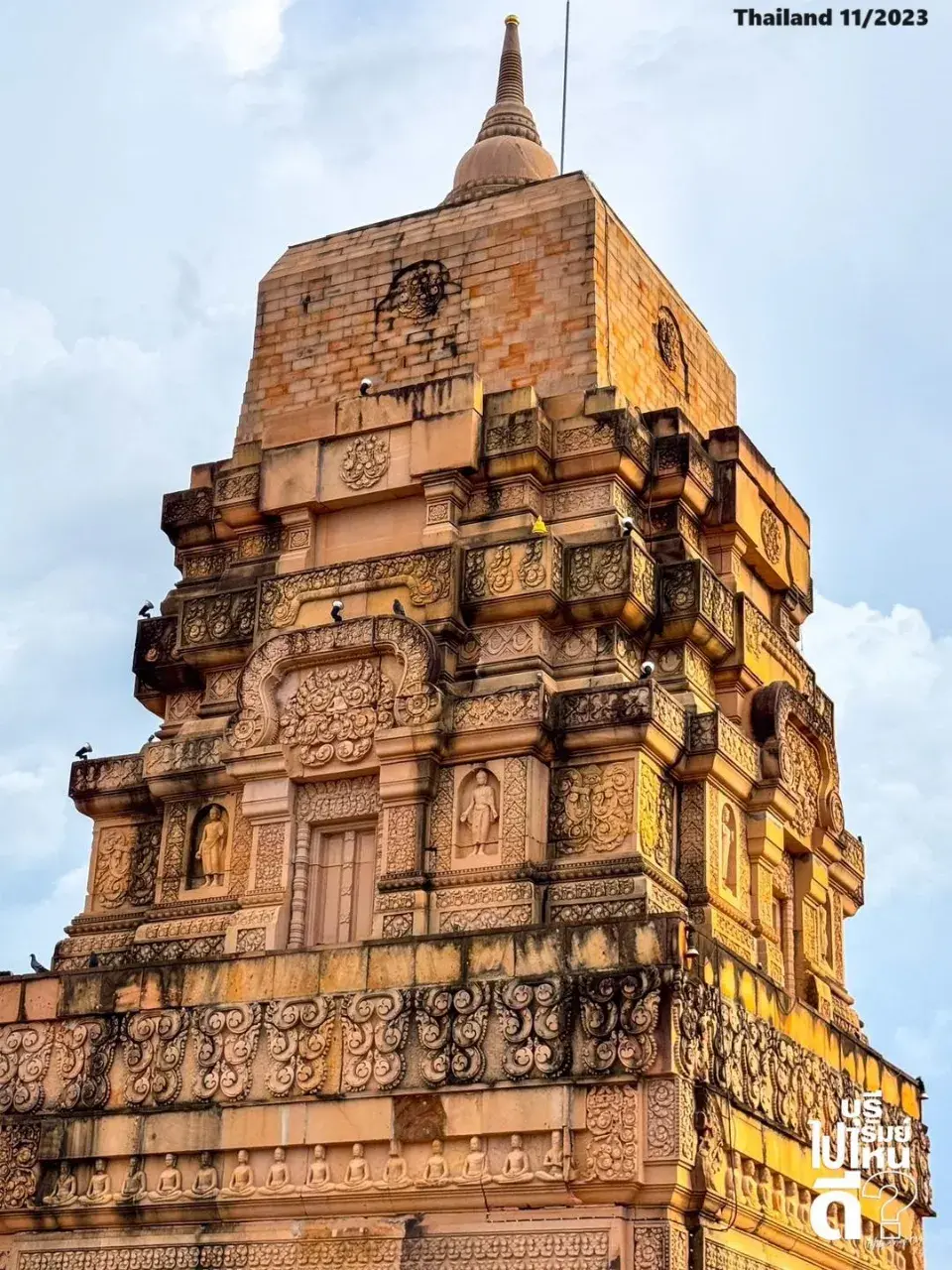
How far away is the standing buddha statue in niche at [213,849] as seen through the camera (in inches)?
736

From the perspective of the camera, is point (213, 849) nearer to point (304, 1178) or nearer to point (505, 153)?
point (304, 1178)

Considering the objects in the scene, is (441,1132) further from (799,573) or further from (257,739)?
(799,573)

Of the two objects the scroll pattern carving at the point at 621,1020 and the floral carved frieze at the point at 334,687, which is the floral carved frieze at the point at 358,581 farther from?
the scroll pattern carving at the point at 621,1020

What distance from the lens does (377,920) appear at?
57.0 ft

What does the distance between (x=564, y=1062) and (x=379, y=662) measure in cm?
484

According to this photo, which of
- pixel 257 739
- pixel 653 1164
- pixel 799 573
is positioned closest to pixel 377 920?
pixel 257 739

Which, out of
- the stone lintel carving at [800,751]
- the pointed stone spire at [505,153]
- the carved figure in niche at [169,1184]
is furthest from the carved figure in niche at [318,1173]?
the pointed stone spire at [505,153]

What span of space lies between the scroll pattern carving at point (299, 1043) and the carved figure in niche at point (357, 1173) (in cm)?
66

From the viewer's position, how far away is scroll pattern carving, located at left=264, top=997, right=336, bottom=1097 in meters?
16.2

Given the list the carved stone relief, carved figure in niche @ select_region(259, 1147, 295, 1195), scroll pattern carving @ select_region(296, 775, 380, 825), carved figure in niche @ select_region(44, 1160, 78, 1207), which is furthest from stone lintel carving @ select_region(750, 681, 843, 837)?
carved figure in niche @ select_region(44, 1160, 78, 1207)

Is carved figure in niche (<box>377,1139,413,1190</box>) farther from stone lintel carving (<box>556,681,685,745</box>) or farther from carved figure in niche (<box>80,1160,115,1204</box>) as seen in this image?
stone lintel carving (<box>556,681,685,745</box>)

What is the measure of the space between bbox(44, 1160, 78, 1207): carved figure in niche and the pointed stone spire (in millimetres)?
11742

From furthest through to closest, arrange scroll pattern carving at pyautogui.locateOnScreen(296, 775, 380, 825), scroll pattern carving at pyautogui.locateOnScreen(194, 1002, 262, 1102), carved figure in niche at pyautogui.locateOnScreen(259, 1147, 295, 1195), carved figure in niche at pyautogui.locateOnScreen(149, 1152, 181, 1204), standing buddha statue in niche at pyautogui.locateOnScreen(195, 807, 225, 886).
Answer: standing buddha statue in niche at pyautogui.locateOnScreen(195, 807, 225, 886)
scroll pattern carving at pyautogui.locateOnScreen(296, 775, 380, 825)
scroll pattern carving at pyautogui.locateOnScreen(194, 1002, 262, 1102)
carved figure in niche at pyautogui.locateOnScreen(149, 1152, 181, 1204)
carved figure in niche at pyautogui.locateOnScreen(259, 1147, 295, 1195)

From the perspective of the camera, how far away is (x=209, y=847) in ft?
61.7
